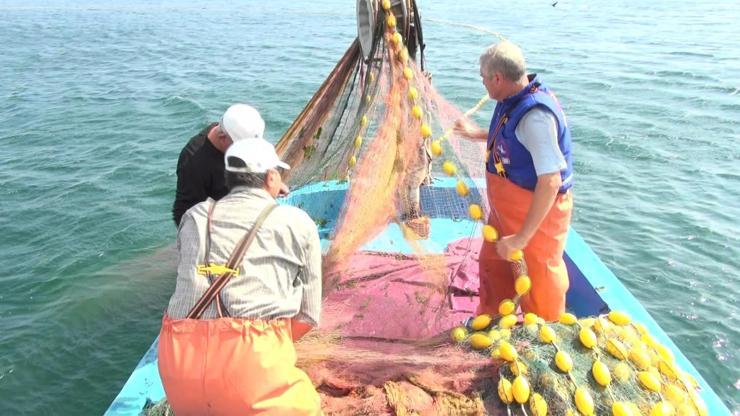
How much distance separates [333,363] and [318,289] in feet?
1.90

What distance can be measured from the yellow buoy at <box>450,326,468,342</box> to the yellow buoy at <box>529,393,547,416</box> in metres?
0.55

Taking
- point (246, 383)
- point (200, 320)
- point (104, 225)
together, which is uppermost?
point (200, 320)

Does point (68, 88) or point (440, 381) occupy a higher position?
point (440, 381)

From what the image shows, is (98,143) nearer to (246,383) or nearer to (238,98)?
(238,98)

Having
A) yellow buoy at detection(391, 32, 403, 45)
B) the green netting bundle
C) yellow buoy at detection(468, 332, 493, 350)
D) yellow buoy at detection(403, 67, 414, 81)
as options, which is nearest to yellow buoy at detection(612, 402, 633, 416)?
the green netting bundle

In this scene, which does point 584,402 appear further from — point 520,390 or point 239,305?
point 239,305

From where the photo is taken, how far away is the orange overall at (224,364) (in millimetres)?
Answer: 2020

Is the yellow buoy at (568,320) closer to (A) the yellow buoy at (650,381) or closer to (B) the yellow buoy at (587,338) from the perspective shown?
(B) the yellow buoy at (587,338)

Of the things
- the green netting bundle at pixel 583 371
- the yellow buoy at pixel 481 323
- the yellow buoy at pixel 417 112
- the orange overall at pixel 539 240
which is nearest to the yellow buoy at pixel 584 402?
the green netting bundle at pixel 583 371

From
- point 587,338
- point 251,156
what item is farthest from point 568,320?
point 251,156

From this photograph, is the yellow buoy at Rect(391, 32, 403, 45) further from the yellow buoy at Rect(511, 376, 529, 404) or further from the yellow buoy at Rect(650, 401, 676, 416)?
the yellow buoy at Rect(650, 401, 676, 416)

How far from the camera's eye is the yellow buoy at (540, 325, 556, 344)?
102 inches

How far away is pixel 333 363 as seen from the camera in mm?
2768

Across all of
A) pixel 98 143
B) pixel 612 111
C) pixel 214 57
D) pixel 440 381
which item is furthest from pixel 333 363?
pixel 214 57
